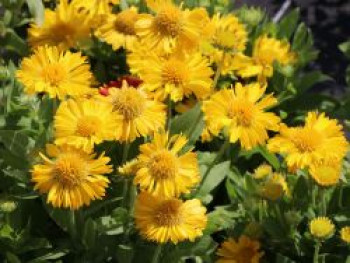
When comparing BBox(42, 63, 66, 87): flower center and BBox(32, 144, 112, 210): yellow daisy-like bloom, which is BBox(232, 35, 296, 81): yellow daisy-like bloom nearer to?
BBox(42, 63, 66, 87): flower center

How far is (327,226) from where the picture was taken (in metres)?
1.54

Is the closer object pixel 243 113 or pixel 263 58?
pixel 243 113

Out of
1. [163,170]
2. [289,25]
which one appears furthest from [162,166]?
[289,25]

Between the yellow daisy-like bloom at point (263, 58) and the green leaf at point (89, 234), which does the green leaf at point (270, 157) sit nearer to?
the yellow daisy-like bloom at point (263, 58)

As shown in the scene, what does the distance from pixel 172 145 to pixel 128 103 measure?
0.15 meters

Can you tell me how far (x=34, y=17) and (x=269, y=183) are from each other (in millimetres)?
1021

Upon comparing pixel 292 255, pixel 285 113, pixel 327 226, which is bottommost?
pixel 292 255

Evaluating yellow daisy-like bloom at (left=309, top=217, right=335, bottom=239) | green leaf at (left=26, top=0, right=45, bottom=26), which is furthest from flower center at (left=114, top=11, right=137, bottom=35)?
yellow daisy-like bloom at (left=309, top=217, right=335, bottom=239)

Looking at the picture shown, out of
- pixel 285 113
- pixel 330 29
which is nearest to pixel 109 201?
pixel 285 113

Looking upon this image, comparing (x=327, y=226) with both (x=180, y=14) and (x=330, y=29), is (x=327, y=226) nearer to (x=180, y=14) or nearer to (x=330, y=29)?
(x=180, y=14)

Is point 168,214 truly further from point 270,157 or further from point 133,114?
point 270,157

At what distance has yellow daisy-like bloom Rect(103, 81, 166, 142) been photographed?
146 cm

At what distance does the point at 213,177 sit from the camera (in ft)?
5.83

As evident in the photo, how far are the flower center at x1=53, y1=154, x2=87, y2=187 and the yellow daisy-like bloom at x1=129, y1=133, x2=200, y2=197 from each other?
0.36 feet
